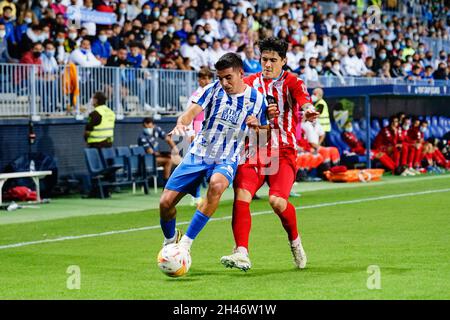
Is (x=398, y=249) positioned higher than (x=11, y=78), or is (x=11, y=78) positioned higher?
(x=11, y=78)

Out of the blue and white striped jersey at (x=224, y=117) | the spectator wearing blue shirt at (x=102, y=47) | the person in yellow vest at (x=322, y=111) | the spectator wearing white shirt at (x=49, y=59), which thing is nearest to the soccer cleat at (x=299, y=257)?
the blue and white striped jersey at (x=224, y=117)

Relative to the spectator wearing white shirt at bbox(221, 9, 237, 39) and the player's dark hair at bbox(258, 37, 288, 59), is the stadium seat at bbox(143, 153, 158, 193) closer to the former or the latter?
the spectator wearing white shirt at bbox(221, 9, 237, 39)

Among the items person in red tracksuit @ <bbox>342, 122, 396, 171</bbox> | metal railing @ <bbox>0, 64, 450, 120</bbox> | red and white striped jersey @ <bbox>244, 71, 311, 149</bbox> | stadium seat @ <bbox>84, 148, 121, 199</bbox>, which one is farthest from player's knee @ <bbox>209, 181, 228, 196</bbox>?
person in red tracksuit @ <bbox>342, 122, 396, 171</bbox>

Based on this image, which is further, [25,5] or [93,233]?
[25,5]

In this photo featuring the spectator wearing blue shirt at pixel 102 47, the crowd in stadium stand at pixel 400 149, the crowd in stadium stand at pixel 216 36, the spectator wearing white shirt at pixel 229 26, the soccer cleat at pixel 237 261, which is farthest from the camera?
the spectator wearing white shirt at pixel 229 26

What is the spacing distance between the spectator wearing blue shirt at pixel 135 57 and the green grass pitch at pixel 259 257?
7041 millimetres

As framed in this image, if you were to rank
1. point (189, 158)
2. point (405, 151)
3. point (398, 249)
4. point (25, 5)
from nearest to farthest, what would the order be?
1. point (189, 158)
2. point (398, 249)
3. point (25, 5)
4. point (405, 151)

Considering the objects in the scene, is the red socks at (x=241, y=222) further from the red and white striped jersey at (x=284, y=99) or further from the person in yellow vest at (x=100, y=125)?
the person in yellow vest at (x=100, y=125)

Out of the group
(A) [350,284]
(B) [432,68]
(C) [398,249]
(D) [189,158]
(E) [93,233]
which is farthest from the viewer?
(B) [432,68]

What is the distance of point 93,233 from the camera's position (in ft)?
46.6

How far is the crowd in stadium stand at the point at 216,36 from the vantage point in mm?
22828
